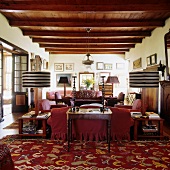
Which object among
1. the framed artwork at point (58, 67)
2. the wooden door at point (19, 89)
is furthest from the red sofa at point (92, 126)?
the framed artwork at point (58, 67)

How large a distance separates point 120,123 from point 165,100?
2734mm

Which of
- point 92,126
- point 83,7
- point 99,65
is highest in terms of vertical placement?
point 83,7

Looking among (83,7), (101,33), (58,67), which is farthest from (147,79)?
(58,67)

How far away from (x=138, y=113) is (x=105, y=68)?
819cm

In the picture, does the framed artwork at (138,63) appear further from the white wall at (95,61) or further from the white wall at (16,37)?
the white wall at (16,37)

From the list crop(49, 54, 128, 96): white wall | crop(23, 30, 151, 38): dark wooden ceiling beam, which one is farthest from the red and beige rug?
crop(49, 54, 128, 96): white wall

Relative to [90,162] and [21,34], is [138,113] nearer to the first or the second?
[90,162]

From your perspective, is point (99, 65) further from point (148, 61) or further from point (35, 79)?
point (35, 79)

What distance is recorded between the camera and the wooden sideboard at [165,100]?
588 cm

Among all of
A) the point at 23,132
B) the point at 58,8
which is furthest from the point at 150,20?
the point at 23,132

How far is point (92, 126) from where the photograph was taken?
4.07 m

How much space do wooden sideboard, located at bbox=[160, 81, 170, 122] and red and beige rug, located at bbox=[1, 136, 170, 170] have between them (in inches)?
80.1

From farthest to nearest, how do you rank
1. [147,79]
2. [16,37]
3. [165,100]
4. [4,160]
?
1. [16,37]
2. [165,100]
3. [147,79]
4. [4,160]

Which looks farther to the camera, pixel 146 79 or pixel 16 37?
pixel 16 37
